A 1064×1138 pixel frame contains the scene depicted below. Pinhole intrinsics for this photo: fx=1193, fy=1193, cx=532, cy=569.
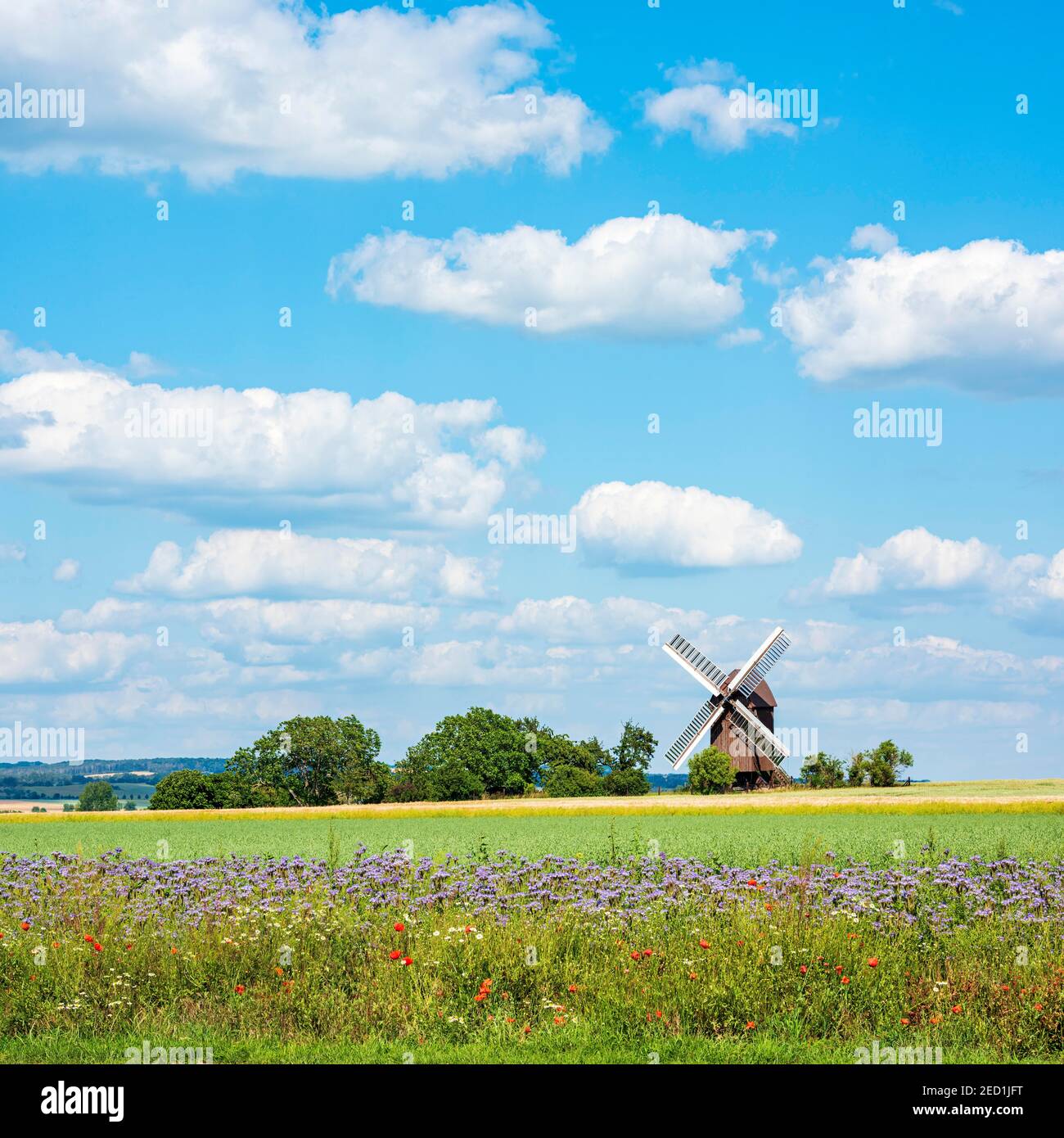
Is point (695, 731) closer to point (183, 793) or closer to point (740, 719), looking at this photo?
point (740, 719)

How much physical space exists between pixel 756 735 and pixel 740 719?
1.63 meters

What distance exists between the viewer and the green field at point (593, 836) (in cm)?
2445

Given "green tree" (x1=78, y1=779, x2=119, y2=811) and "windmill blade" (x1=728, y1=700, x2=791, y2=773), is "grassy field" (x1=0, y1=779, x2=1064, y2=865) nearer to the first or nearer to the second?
"windmill blade" (x1=728, y1=700, x2=791, y2=773)

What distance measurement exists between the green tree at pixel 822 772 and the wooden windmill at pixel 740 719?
1.58 m

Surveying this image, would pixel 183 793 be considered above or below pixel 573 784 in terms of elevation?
above

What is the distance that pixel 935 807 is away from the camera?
53.0 metres

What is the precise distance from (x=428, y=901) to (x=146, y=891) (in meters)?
3.98

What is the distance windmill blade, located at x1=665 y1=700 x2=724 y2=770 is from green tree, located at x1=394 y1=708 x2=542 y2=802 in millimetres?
10822

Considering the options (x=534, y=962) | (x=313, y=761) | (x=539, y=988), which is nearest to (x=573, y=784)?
(x=313, y=761)

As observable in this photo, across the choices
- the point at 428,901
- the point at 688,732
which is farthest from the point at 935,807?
the point at 428,901

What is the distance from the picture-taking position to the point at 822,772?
Answer: 267 feet

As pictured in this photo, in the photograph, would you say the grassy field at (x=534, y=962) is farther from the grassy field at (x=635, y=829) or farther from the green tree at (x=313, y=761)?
the green tree at (x=313, y=761)
